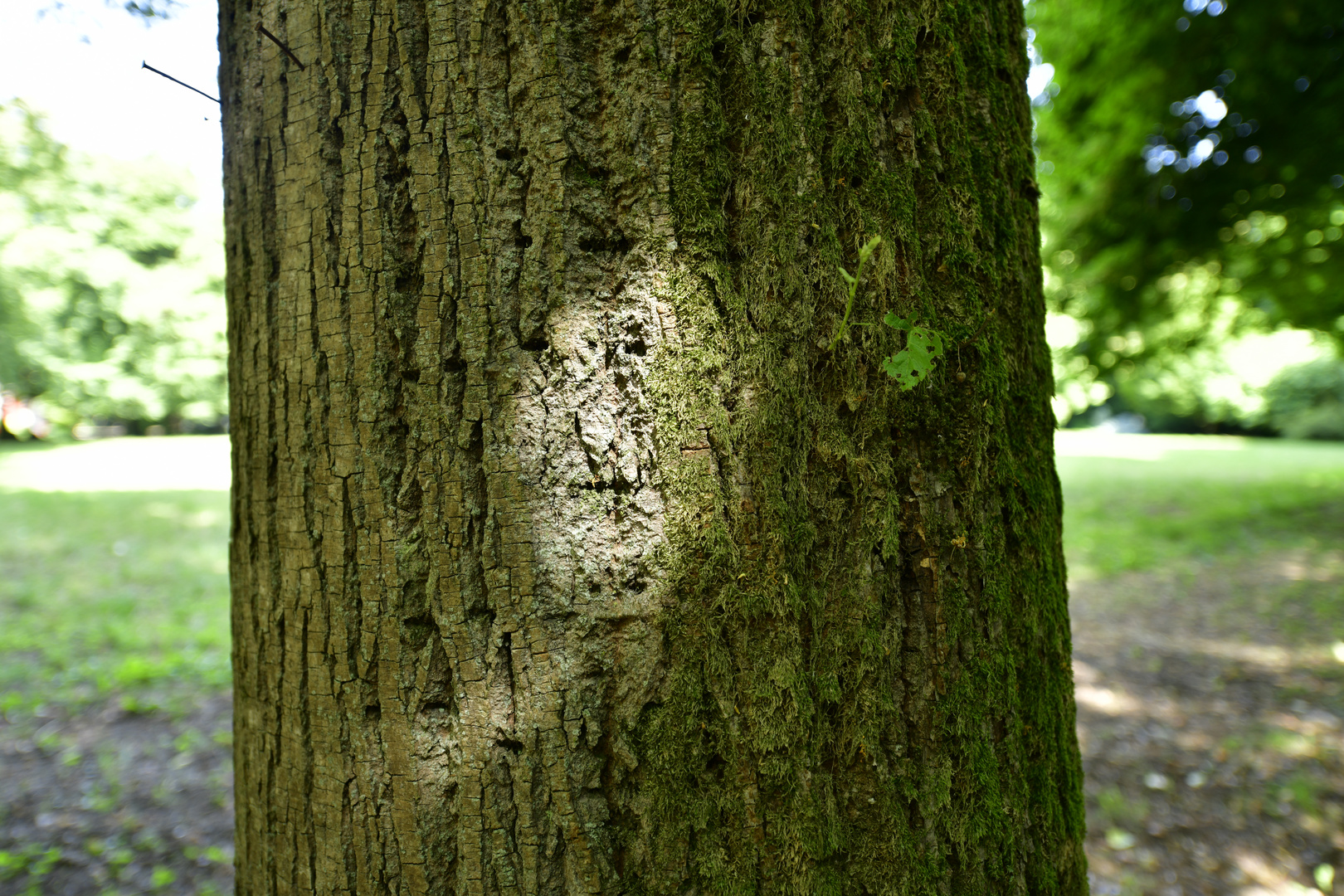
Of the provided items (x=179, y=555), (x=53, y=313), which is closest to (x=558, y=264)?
(x=179, y=555)

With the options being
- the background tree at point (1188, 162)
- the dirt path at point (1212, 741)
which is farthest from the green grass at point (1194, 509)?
the background tree at point (1188, 162)

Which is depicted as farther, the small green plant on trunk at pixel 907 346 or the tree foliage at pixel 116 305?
the tree foliage at pixel 116 305

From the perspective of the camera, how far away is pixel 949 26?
3.91 ft

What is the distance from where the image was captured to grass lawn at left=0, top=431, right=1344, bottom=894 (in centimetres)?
348

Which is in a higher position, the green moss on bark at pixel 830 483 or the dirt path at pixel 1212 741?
the green moss on bark at pixel 830 483

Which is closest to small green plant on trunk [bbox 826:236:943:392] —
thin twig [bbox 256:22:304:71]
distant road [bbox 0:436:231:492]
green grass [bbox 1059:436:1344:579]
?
thin twig [bbox 256:22:304:71]

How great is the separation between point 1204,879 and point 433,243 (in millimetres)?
3946

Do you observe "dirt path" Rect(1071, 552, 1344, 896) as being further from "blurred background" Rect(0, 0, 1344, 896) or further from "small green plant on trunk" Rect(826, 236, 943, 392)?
"small green plant on trunk" Rect(826, 236, 943, 392)

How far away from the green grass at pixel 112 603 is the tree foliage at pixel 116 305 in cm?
419

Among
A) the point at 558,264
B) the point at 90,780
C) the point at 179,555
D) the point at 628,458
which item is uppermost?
the point at 558,264

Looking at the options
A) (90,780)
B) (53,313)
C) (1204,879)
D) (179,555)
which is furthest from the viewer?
(53,313)

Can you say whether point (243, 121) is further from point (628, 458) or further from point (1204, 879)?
point (1204, 879)

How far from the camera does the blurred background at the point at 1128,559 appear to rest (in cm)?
354

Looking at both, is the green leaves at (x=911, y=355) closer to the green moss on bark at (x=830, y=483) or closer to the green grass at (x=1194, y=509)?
the green moss on bark at (x=830, y=483)
